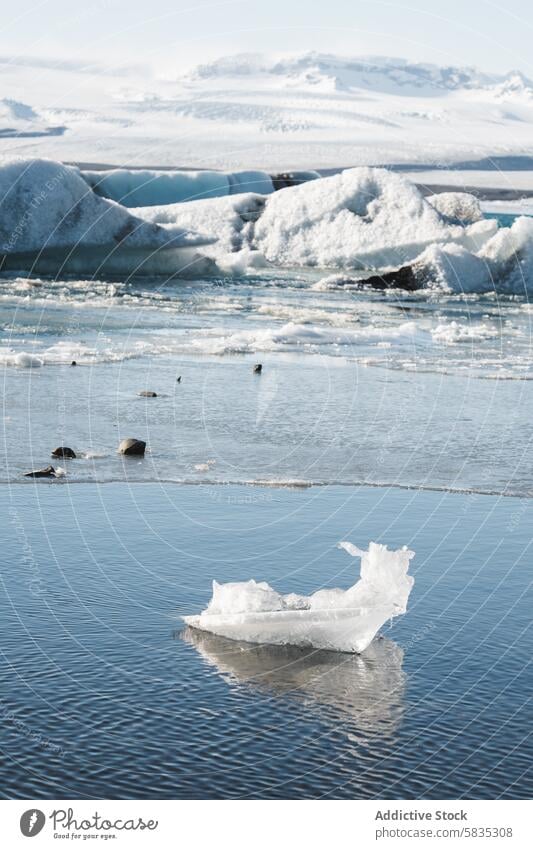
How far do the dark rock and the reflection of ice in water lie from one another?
42.7m

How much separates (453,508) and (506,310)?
3427 cm

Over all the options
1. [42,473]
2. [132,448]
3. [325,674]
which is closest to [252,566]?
[325,674]

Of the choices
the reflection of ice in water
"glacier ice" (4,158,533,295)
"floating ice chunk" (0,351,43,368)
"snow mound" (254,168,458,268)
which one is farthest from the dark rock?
the reflection of ice in water

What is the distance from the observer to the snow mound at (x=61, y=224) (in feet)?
166

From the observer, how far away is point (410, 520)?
19859 millimetres

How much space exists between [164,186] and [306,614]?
5690 cm

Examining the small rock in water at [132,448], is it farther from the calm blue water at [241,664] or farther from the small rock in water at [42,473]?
the calm blue water at [241,664]

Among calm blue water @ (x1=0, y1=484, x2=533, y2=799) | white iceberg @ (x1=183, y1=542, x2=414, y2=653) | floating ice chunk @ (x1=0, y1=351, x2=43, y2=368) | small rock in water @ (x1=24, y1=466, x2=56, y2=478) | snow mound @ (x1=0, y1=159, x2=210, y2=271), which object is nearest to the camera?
calm blue water @ (x1=0, y1=484, x2=533, y2=799)

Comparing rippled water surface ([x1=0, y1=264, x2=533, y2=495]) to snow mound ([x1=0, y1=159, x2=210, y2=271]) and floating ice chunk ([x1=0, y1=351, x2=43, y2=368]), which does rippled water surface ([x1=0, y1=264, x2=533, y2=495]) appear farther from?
snow mound ([x1=0, y1=159, x2=210, y2=271])

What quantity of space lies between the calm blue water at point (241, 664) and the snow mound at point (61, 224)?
32.1 m

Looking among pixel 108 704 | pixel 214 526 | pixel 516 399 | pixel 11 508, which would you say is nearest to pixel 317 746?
pixel 108 704

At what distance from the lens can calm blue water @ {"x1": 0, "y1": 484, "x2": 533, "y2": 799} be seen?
11.5 metres

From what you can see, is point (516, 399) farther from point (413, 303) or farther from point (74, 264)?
point (74, 264)

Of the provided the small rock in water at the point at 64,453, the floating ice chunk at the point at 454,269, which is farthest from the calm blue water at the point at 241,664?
the floating ice chunk at the point at 454,269
